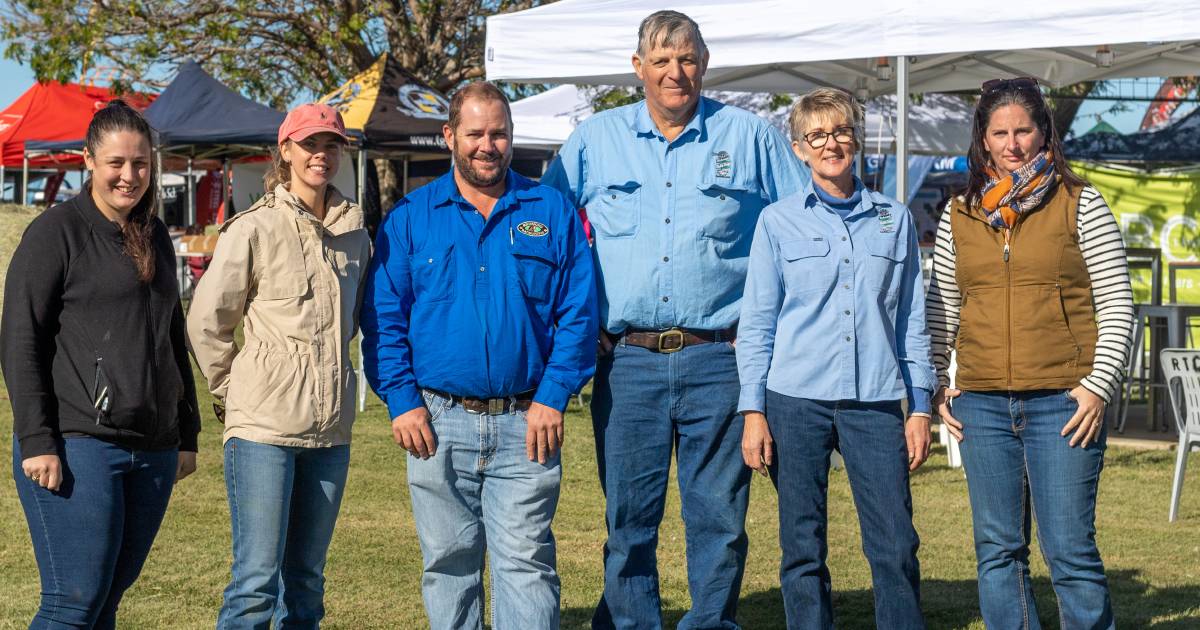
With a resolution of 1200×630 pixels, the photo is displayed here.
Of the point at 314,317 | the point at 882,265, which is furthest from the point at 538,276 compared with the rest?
the point at 882,265

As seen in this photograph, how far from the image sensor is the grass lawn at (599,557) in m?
5.20

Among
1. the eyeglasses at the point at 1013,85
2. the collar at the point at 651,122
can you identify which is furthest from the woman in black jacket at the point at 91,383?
the eyeglasses at the point at 1013,85

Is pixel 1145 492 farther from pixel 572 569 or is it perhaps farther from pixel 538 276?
pixel 538 276

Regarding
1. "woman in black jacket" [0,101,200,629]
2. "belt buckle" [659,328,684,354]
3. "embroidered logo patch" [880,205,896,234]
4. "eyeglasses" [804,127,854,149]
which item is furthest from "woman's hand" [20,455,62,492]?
"embroidered logo patch" [880,205,896,234]

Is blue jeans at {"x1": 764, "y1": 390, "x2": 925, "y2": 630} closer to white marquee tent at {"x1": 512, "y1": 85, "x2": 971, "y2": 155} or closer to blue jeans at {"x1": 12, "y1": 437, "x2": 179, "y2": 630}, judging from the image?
blue jeans at {"x1": 12, "y1": 437, "x2": 179, "y2": 630}

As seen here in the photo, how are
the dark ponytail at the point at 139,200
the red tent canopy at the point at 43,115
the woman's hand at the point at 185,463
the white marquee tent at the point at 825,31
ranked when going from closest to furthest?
the dark ponytail at the point at 139,200 < the woman's hand at the point at 185,463 < the white marquee tent at the point at 825,31 < the red tent canopy at the point at 43,115

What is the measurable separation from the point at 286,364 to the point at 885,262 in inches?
66.9

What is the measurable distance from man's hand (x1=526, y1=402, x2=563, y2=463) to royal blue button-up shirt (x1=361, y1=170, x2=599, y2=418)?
0.03 m

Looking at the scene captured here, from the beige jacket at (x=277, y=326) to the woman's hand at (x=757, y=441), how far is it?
1138 mm

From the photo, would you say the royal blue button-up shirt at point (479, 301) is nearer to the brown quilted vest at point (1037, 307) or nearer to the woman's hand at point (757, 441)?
the woman's hand at point (757, 441)

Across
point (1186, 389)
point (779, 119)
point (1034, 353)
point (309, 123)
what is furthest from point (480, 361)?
point (779, 119)

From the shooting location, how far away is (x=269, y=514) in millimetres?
3641

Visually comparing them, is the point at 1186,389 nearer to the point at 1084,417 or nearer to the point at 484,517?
the point at 1084,417

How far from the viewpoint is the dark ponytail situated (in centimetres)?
342
